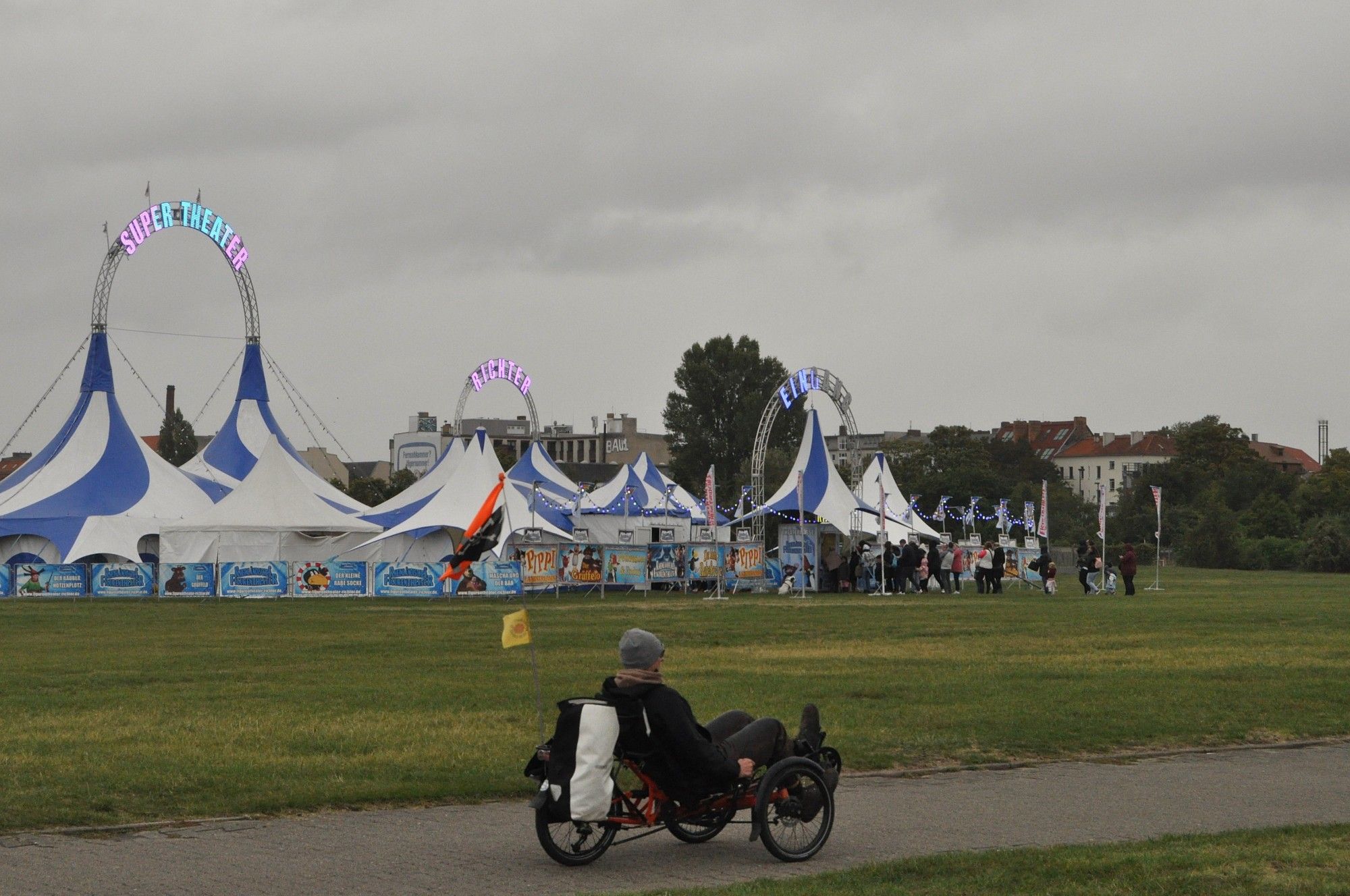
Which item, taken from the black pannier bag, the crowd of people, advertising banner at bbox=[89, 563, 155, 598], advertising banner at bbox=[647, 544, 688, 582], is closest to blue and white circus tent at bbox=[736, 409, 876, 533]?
the crowd of people

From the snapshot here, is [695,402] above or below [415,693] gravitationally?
above

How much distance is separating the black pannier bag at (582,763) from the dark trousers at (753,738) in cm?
72

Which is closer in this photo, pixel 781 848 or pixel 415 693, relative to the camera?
pixel 781 848

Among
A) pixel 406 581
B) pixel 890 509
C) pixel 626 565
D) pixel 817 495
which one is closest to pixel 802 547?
pixel 817 495

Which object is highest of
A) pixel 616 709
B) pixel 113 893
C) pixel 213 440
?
pixel 213 440

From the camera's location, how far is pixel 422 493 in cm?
5072

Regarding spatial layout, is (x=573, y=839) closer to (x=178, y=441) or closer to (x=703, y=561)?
(x=703, y=561)

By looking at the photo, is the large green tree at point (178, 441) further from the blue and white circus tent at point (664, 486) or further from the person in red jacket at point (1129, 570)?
the person in red jacket at point (1129, 570)

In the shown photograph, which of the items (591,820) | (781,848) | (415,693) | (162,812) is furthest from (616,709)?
(415,693)

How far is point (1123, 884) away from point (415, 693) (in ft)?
31.0

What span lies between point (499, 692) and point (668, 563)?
89.4 feet

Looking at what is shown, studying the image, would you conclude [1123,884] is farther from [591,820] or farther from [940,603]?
[940,603]

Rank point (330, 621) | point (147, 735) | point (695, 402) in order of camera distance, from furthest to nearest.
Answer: point (695, 402) → point (330, 621) → point (147, 735)

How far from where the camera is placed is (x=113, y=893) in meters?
7.38
